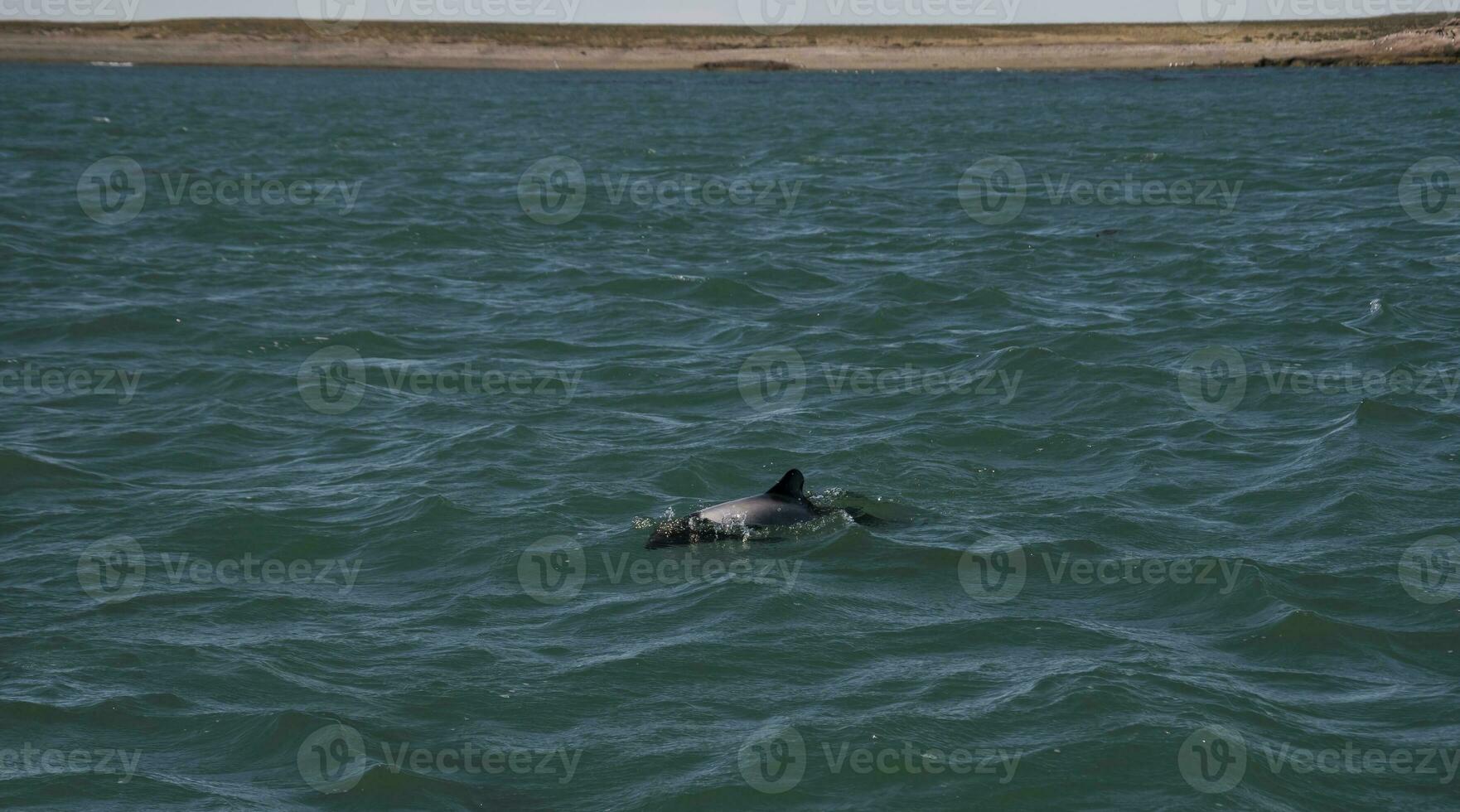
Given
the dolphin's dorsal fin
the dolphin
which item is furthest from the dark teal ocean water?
the dolphin's dorsal fin

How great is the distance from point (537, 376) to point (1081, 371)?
7.63 meters

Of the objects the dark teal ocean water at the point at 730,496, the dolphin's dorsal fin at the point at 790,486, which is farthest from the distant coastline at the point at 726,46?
the dolphin's dorsal fin at the point at 790,486

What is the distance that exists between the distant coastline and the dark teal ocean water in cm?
7033

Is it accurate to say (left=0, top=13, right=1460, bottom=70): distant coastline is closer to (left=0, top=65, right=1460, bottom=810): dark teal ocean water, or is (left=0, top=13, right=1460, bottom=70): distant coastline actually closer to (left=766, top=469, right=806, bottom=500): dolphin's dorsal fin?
(left=0, top=65, right=1460, bottom=810): dark teal ocean water

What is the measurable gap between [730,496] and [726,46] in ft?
381

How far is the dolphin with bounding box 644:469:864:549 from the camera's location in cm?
1338

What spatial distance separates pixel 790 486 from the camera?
13.5 meters

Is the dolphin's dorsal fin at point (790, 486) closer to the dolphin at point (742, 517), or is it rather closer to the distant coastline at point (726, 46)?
the dolphin at point (742, 517)

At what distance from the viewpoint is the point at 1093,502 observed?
1448 centimetres

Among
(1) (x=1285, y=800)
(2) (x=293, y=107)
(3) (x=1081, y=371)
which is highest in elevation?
(2) (x=293, y=107)

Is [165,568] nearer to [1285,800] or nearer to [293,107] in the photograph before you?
[1285,800]

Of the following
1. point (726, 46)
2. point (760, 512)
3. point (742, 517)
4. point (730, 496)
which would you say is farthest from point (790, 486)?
point (726, 46)

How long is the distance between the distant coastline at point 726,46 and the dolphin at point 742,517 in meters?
84.4

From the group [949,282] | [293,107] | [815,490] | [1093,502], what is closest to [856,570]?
[815,490]
